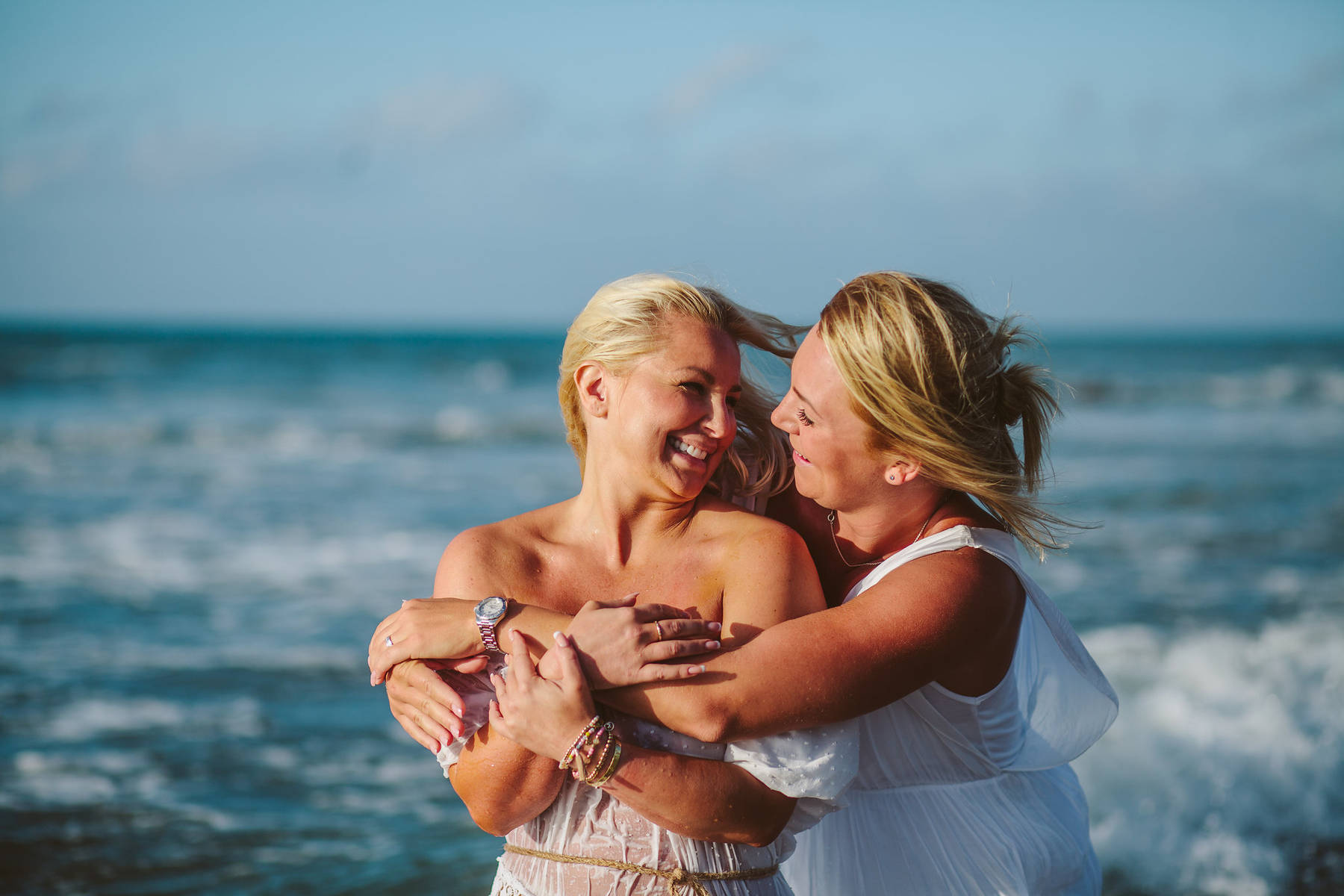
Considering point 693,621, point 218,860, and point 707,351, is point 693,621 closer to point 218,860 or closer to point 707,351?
point 707,351

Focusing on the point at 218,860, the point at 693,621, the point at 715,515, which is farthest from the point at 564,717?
the point at 218,860

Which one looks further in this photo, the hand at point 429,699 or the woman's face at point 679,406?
the woman's face at point 679,406

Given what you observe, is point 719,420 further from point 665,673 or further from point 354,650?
point 354,650

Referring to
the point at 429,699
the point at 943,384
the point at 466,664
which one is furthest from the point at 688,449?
the point at 429,699

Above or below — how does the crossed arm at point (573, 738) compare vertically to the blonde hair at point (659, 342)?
below

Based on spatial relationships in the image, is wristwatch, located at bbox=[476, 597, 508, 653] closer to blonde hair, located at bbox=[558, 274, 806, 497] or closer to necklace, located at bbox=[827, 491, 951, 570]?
blonde hair, located at bbox=[558, 274, 806, 497]

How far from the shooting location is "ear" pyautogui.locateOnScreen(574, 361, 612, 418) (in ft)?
9.55

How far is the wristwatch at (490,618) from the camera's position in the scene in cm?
250

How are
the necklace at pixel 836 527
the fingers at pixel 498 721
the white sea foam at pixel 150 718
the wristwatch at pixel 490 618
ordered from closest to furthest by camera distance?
the fingers at pixel 498 721, the wristwatch at pixel 490 618, the necklace at pixel 836 527, the white sea foam at pixel 150 718

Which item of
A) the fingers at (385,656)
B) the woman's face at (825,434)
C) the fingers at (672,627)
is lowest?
the fingers at (672,627)

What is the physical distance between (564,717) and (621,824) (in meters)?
0.38

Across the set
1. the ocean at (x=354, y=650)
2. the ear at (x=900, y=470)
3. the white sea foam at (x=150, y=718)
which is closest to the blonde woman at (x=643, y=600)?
the ear at (x=900, y=470)

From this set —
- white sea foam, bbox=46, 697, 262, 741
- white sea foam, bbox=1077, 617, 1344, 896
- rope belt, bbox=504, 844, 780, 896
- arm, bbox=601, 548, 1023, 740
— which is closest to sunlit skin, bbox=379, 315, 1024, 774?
arm, bbox=601, 548, 1023, 740

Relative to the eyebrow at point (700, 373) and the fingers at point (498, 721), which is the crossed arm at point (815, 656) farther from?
the eyebrow at point (700, 373)
